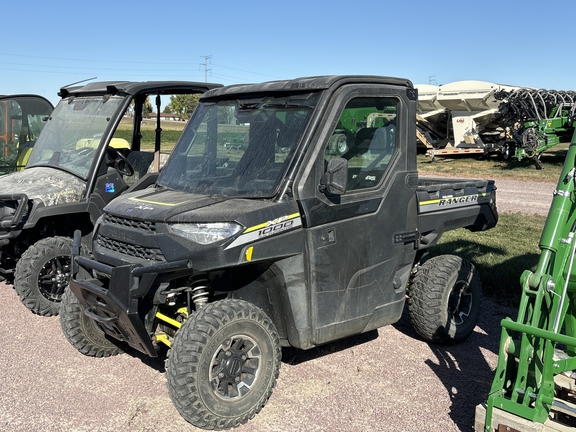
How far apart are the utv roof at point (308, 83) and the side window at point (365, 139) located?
15 cm

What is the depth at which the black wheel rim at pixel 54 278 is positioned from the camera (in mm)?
6242

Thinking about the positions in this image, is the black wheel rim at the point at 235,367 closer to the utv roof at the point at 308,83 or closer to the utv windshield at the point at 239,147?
the utv windshield at the point at 239,147

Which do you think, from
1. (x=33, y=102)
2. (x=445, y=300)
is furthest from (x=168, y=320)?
(x=33, y=102)

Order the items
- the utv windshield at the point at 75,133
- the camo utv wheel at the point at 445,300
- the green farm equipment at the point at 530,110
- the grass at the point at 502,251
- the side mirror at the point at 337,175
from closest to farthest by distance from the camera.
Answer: the side mirror at the point at 337,175, the camo utv wheel at the point at 445,300, the utv windshield at the point at 75,133, the grass at the point at 502,251, the green farm equipment at the point at 530,110

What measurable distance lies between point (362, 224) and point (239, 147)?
113 cm

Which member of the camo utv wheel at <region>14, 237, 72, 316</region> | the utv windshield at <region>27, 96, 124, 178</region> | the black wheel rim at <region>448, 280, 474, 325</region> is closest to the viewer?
the black wheel rim at <region>448, 280, 474, 325</region>

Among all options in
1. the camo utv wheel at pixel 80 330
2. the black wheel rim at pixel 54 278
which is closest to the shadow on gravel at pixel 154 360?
the camo utv wheel at pixel 80 330

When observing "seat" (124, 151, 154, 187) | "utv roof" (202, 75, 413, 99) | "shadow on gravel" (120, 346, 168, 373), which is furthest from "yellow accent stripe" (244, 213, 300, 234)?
"seat" (124, 151, 154, 187)

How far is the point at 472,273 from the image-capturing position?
18.7 feet

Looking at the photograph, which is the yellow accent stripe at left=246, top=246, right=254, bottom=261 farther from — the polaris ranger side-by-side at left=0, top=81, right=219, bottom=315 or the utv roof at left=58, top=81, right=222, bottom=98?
the utv roof at left=58, top=81, right=222, bottom=98

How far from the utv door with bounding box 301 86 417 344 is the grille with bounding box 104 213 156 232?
1097 millimetres

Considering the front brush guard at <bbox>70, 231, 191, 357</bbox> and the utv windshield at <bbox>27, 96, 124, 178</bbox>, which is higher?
the utv windshield at <bbox>27, 96, 124, 178</bbox>

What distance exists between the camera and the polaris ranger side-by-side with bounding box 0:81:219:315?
6.12m

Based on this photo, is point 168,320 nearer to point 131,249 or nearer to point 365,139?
point 131,249
